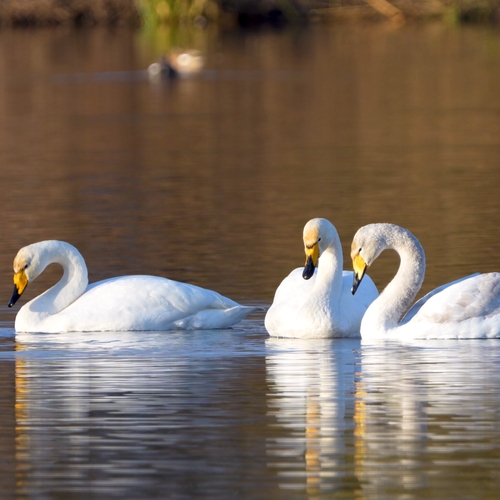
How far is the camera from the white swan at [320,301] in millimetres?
10648

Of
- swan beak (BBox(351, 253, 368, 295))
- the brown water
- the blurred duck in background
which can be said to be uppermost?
swan beak (BBox(351, 253, 368, 295))

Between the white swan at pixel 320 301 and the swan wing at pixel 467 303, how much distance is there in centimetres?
66

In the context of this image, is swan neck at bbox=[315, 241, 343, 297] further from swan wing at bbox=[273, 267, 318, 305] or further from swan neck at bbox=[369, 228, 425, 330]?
swan neck at bbox=[369, 228, 425, 330]

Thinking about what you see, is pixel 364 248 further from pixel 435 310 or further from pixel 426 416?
pixel 426 416

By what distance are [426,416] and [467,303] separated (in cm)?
257

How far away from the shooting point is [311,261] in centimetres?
1075

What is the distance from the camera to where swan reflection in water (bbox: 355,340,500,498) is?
6.71m

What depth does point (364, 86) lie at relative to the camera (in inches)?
1341

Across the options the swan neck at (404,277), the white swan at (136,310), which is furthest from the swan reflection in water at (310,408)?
the white swan at (136,310)

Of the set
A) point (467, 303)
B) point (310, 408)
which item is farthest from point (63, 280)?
point (310, 408)

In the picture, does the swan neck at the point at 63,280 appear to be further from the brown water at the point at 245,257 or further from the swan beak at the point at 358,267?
the swan beak at the point at 358,267

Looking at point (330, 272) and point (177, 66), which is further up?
point (330, 272)

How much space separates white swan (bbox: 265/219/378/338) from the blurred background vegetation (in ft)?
152

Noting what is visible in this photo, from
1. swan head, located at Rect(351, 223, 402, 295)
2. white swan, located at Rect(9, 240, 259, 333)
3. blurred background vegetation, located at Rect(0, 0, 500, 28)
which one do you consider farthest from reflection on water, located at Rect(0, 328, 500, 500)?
blurred background vegetation, located at Rect(0, 0, 500, 28)
